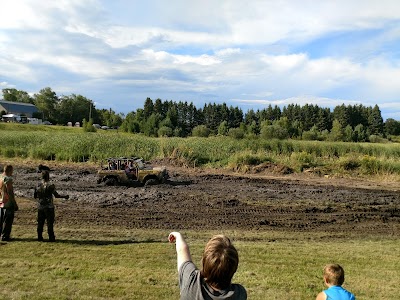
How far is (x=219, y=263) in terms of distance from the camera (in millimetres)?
2721

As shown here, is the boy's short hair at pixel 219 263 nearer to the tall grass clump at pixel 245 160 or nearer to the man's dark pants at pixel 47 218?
the man's dark pants at pixel 47 218

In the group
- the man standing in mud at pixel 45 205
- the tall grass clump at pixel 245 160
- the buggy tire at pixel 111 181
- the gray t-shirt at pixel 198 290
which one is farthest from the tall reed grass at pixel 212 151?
the gray t-shirt at pixel 198 290

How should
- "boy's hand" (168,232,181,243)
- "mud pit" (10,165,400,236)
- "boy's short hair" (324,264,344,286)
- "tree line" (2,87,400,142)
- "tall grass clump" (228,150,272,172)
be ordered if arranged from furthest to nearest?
"tree line" (2,87,400,142), "tall grass clump" (228,150,272,172), "mud pit" (10,165,400,236), "boy's short hair" (324,264,344,286), "boy's hand" (168,232,181,243)

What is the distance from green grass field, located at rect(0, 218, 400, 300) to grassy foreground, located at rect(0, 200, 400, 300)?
0.05ft

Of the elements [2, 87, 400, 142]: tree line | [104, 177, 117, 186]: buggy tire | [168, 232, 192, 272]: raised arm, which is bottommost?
[104, 177, 117, 186]: buggy tire

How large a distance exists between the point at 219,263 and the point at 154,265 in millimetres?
5625

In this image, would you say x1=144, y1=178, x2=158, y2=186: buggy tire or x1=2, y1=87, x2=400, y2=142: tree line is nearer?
x1=144, y1=178, x2=158, y2=186: buggy tire

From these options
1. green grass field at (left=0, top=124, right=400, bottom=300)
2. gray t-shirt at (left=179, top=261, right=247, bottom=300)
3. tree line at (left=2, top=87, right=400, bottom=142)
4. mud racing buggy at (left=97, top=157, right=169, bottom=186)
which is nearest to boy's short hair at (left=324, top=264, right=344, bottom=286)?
gray t-shirt at (left=179, top=261, right=247, bottom=300)

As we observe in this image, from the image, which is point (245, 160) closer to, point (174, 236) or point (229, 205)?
point (229, 205)

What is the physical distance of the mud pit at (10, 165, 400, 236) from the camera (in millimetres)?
12870

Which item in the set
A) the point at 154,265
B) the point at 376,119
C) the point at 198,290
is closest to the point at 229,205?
the point at 154,265

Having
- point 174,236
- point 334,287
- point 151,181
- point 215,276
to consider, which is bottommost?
point 151,181

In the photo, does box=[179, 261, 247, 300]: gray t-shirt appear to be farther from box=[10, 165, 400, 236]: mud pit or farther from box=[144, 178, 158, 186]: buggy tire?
box=[144, 178, 158, 186]: buggy tire

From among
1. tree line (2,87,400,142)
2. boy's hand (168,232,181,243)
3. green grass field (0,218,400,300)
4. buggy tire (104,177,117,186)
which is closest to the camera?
boy's hand (168,232,181,243)
